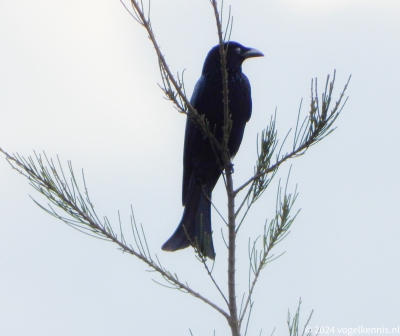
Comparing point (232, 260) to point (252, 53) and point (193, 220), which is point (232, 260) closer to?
point (193, 220)

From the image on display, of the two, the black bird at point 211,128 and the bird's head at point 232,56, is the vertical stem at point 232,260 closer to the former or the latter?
the black bird at point 211,128

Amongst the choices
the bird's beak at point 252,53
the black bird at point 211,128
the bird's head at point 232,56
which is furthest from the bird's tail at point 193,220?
the bird's beak at point 252,53

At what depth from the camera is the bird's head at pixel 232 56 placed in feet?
16.4

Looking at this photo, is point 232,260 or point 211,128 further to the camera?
point 211,128

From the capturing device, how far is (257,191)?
9.57ft

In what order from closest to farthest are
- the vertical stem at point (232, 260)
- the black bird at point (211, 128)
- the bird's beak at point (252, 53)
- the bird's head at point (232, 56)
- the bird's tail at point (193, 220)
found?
1. the vertical stem at point (232, 260)
2. the bird's tail at point (193, 220)
3. the black bird at point (211, 128)
4. the bird's head at point (232, 56)
5. the bird's beak at point (252, 53)

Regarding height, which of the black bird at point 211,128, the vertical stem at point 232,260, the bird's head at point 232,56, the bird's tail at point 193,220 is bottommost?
the vertical stem at point 232,260

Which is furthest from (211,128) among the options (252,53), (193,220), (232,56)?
(252,53)

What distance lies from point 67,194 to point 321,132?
3.65ft

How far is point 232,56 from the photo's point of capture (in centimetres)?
506

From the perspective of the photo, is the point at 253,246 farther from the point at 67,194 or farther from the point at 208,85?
the point at 208,85

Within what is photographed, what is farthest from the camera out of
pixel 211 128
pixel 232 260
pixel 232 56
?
pixel 232 56

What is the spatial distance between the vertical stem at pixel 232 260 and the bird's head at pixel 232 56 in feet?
7.67

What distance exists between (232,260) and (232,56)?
2.74 m
